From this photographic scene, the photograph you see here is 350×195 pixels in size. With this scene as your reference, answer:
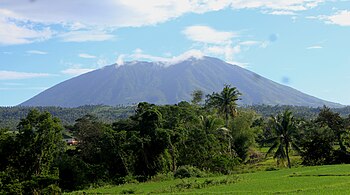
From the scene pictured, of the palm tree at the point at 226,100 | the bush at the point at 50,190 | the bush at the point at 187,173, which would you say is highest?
the palm tree at the point at 226,100

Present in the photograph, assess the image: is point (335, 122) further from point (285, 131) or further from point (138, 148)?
point (138, 148)

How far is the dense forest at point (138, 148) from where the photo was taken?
31672mm

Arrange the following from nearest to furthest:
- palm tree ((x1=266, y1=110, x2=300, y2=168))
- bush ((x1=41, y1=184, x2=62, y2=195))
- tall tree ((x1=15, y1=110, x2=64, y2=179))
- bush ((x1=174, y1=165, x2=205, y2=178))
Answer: bush ((x1=41, y1=184, x2=62, y2=195))
tall tree ((x1=15, y1=110, x2=64, y2=179))
bush ((x1=174, y1=165, x2=205, y2=178))
palm tree ((x1=266, y1=110, x2=300, y2=168))

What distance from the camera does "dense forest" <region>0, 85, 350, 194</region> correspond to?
31.7 meters

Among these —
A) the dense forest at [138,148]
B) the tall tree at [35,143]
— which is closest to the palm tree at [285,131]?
the dense forest at [138,148]

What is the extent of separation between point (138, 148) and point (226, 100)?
14.3 meters

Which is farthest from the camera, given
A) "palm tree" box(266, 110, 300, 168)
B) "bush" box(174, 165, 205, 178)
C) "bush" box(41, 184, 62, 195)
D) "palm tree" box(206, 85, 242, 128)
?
"palm tree" box(206, 85, 242, 128)

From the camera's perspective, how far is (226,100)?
4806cm

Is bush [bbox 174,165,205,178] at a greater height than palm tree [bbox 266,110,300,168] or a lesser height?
lesser

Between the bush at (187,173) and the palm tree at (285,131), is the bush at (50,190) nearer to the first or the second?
the bush at (187,173)

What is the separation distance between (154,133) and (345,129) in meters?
21.7

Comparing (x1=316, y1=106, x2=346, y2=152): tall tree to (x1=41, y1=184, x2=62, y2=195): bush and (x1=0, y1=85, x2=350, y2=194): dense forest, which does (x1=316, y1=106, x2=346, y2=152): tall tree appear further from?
(x1=41, y1=184, x2=62, y2=195): bush

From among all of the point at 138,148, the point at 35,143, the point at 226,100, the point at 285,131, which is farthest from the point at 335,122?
the point at 35,143

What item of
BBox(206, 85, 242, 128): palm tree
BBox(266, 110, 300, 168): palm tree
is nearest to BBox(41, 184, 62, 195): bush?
BBox(266, 110, 300, 168): palm tree
